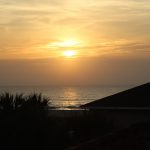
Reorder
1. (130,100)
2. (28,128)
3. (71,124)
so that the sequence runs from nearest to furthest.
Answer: (28,128) → (130,100) → (71,124)

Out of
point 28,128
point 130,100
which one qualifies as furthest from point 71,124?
point 28,128

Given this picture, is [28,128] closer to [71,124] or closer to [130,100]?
[71,124]

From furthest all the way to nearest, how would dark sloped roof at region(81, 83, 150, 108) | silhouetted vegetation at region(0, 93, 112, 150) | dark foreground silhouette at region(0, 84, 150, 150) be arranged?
dark sloped roof at region(81, 83, 150, 108) < silhouetted vegetation at region(0, 93, 112, 150) < dark foreground silhouette at region(0, 84, 150, 150)

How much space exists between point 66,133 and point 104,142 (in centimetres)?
1111

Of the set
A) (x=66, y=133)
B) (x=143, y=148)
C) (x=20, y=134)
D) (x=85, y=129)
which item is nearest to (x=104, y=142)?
(x=143, y=148)

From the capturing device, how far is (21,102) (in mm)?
21219

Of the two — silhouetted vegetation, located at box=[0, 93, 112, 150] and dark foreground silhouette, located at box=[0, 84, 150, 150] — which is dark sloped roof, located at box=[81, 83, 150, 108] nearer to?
dark foreground silhouette, located at box=[0, 84, 150, 150]

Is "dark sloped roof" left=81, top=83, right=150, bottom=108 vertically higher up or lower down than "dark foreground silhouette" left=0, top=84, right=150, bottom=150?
higher up

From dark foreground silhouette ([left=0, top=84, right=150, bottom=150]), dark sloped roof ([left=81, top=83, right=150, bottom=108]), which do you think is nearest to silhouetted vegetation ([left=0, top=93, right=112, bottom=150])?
dark foreground silhouette ([left=0, top=84, right=150, bottom=150])

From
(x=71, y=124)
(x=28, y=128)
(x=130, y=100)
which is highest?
(x=130, y=100)

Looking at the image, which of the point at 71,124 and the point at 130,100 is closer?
the point at 130,100

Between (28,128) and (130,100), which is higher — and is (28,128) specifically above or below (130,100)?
below

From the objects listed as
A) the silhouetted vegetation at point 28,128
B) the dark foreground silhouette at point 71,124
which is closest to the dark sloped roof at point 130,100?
the dark foreground silhouette at point 71,124

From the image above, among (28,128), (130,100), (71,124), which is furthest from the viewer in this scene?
(71,124)
